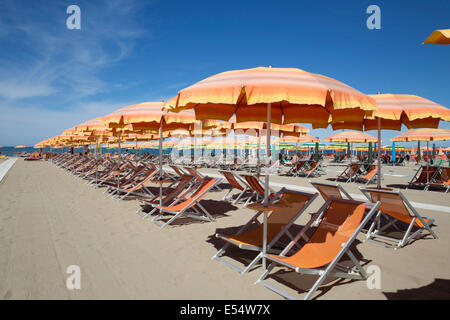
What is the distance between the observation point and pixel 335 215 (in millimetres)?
2912

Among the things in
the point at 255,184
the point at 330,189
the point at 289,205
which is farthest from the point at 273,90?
the point at 255,184

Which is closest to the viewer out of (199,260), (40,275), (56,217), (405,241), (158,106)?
(40,275)

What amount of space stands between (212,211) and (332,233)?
3.14 meters

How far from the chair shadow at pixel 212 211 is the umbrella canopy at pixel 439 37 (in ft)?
13.0

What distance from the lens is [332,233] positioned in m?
2.79

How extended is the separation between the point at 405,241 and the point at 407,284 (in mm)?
1209

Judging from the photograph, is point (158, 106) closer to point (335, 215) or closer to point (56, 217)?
point (56, 217)

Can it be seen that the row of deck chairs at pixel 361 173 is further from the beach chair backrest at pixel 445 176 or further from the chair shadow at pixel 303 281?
the chair shadow at pixel 303 281

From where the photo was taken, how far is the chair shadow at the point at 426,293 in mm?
2365

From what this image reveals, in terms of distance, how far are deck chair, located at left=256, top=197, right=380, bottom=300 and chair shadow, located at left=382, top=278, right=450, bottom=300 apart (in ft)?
0.99

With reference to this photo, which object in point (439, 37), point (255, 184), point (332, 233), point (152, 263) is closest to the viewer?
point (439, 37)

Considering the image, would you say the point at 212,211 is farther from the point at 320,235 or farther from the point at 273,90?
the point at 273,90
